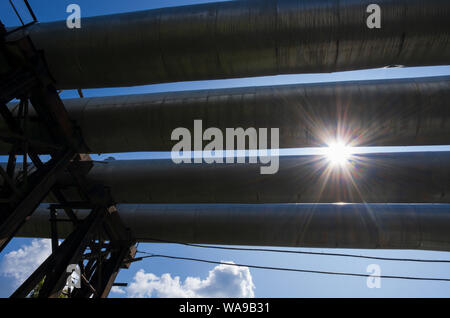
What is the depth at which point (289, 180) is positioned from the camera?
573 centimetres

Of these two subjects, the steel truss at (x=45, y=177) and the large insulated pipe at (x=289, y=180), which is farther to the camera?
the large insulated pipe at (x=289, y=180)

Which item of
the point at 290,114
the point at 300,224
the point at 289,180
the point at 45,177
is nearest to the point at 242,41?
the point at 290,114

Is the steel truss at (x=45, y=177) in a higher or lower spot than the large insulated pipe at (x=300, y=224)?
lower

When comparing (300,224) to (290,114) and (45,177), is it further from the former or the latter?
(45,177)

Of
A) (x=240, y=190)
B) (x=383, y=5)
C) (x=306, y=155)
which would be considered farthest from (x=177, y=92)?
(x=383, y=5)

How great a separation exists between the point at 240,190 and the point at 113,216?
3563mm

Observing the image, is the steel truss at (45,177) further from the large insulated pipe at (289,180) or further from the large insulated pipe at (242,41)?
the large insulated pipe at (289,180)

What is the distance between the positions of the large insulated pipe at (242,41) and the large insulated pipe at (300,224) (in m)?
3.91

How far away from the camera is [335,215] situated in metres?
6.63

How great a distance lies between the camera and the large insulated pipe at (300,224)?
Answer: 6.40 metres

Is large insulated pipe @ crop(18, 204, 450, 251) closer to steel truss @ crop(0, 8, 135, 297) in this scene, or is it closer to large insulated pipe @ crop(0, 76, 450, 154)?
steel truss @ crop(0, 8, 135, 297)

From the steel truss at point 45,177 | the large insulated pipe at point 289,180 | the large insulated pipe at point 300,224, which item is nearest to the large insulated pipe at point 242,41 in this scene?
the steel truss at point 45,177

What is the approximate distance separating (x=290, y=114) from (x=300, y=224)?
3.32 metres
